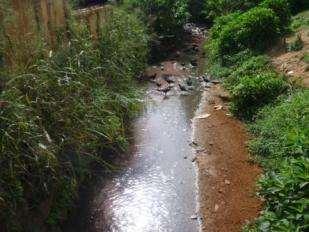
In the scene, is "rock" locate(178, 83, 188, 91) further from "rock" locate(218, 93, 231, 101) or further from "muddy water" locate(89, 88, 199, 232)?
"muddy water" locate(89, 88, 199, 232)

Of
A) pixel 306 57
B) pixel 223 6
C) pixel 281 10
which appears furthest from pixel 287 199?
pixel 223 6

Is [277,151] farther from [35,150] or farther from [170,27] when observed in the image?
[170,27]

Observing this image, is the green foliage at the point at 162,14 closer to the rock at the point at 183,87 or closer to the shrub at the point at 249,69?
the rock at the point at 183,87

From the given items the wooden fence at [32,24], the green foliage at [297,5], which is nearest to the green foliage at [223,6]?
the green foliage at [297,5]

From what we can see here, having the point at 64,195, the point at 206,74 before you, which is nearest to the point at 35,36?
the point at 64,195

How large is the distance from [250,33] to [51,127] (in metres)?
6.91

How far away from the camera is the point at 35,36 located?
20.5 feet

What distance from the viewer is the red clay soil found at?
627cm

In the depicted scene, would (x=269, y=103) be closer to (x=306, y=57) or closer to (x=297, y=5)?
(x=306, y=57)

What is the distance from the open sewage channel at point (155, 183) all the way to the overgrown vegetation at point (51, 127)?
0.42 metres

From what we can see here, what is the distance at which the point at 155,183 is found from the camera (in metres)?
7.05

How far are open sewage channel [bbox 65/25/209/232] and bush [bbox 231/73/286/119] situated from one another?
894 millimetres

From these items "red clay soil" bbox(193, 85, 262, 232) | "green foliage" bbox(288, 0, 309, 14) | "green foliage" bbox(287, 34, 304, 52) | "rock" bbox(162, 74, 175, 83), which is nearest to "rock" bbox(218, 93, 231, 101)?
"red clay soil" bbox(193, 85, 262, 232)

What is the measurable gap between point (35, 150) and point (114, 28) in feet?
12.2
